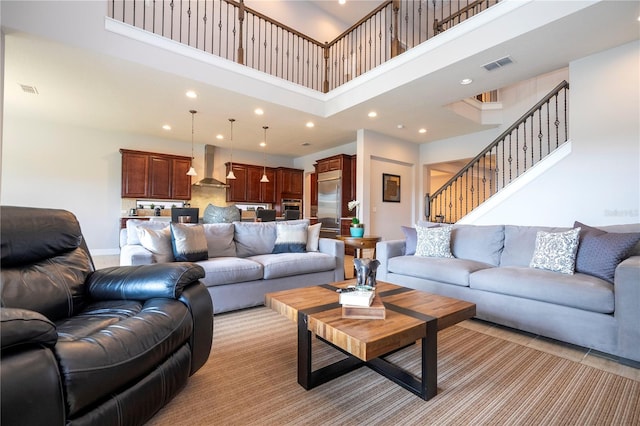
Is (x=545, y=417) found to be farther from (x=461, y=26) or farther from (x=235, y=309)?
(x=461, y=26)

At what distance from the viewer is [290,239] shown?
11.6ft

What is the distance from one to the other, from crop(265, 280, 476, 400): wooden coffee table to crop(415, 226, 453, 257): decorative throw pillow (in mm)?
1395

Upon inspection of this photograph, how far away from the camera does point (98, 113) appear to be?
5.24 meters

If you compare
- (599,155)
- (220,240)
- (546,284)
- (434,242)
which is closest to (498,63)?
(599,155)

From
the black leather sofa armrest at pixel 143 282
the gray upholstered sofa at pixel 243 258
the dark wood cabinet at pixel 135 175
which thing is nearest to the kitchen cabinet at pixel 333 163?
the gray upholstered sofa at pixel 243 258

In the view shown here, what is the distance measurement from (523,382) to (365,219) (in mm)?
4385

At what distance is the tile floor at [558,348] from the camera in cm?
183

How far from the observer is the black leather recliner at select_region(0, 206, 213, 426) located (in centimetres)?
87

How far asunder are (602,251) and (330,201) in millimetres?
5168

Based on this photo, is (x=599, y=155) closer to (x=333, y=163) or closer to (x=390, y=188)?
(x=390, y=188)

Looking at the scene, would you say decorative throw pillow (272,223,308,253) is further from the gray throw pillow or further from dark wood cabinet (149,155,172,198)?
dark wood cabinet (149,155,172,198)

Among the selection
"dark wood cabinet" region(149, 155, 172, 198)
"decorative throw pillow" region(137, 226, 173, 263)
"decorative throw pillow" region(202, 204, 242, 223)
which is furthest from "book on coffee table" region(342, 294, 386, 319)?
"dark wood cabinet" region(149, 155, 172, 198)

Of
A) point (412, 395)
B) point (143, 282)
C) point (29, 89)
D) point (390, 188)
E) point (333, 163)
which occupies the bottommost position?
point (412, 395)

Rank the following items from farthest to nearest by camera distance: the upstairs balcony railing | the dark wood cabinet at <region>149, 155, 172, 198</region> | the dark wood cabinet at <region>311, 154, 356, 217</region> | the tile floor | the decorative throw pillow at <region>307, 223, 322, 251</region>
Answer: the dark wood cabinet at <region>311, 154, 356, 217</region> < the dark wood cabinet at <region>149, 155, 172, 198</region> < the upstairs balcony railing < the decorative throw pillow at <region>307, 223, 322, 251</region> < the tile floor
